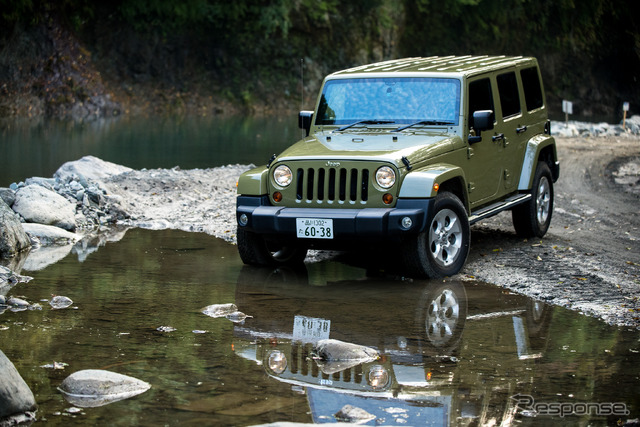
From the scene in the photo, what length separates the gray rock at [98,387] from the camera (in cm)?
583

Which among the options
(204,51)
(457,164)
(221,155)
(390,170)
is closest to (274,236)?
(390,170)

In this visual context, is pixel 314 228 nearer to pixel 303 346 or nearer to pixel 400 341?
pixel 400 341

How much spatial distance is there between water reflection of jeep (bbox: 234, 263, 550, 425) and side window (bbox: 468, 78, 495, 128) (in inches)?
79.5

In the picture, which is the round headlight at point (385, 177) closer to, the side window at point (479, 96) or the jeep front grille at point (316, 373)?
the side window at point (479, 96)

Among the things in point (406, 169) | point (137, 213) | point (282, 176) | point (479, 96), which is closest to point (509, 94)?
point (479, 96)

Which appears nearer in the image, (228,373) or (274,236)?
(228,373)

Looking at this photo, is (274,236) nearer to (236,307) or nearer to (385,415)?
(236,307)

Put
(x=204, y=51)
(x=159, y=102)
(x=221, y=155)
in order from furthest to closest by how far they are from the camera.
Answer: (x=204, y=51) < (x=159, y=102) < (x=221, y=155)

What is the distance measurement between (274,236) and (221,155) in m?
14.0

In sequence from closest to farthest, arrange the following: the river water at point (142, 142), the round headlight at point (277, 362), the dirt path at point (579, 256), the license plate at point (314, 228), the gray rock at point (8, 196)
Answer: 1. the round headlight at point (277, 362)
2. the dirt path at point (579, 256)
3. the license plate at point (314, 228)
4. the gray rock at point (8, 196)
5. the river water at point (142, 142)

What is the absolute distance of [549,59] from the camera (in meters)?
47.5

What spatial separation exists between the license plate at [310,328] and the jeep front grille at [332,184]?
164 centimetres

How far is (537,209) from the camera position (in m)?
11.7

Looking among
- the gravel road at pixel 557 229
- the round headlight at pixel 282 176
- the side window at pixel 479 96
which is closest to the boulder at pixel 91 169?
the gravel road at pixel 557 229
